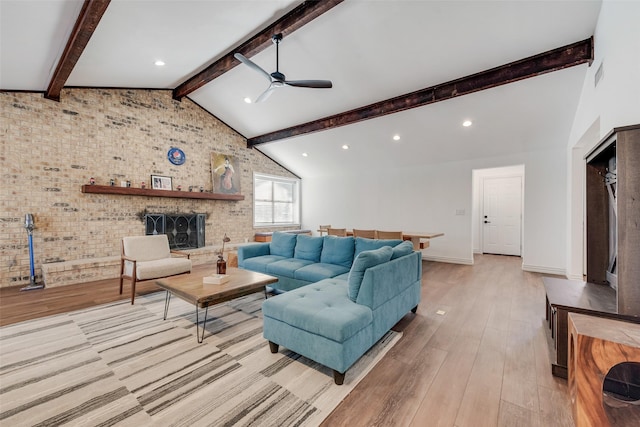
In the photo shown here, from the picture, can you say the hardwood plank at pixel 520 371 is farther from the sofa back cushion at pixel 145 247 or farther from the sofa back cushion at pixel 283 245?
the sofa back cushion at pixel 145 247

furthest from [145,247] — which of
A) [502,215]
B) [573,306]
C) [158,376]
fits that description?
[502,215]

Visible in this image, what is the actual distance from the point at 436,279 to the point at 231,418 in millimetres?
4074

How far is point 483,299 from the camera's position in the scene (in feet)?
11.9

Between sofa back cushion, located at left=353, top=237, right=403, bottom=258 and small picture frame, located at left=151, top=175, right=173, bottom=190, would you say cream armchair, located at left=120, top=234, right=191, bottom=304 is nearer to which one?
small picture frame, located at left=151, top=175, right=173, bottom=190

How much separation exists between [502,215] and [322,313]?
7394 mm

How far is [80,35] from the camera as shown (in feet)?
9.68

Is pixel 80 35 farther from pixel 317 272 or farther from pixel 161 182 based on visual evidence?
pixel 317 272

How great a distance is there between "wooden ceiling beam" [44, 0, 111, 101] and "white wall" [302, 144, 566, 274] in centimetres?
624

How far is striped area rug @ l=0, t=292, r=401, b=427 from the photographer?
5.24 ft

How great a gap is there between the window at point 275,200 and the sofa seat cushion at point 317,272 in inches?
180

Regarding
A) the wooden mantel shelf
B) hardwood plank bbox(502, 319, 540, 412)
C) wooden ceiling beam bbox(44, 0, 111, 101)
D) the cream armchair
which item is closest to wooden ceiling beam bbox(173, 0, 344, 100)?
wooden ceiling beam bbox(44, 0, 111, 101)

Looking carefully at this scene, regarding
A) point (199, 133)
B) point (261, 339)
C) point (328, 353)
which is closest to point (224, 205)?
point (199, 133)

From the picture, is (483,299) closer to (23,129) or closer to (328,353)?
(328,353)

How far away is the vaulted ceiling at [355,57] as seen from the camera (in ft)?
9.84
